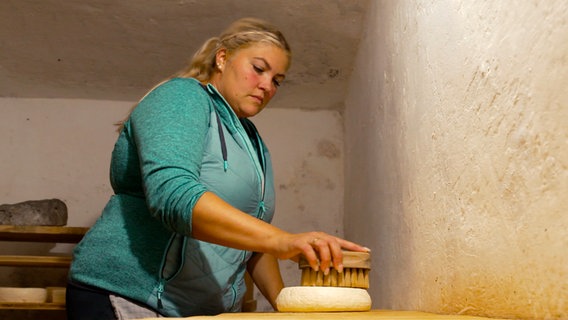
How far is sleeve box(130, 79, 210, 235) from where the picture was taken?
1192mm

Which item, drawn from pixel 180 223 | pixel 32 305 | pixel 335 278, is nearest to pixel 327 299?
pixel 335 278

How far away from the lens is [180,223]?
1194 mm

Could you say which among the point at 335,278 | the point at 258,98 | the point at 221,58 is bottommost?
the point at 335,278

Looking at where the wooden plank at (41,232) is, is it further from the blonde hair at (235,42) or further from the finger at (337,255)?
the finger at (337,255)

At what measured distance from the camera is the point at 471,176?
47.8 inches

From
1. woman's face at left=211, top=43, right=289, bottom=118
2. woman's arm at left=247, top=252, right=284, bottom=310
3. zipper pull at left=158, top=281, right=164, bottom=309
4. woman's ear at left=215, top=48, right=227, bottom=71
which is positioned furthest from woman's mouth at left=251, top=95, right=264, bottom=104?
zipper pull at left=158, top=281, right=164, bottom=309

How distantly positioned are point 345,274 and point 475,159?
312mm

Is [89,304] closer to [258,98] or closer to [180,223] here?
[180,223]

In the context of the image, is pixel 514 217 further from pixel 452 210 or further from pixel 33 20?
pixel 33 20

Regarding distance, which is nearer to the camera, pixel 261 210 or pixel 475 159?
pixel 475 159

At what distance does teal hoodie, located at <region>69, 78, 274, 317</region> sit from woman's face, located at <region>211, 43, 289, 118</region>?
0.18 m

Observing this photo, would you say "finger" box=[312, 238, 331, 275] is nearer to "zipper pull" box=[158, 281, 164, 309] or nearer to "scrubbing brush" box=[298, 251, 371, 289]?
"scrubbing brush" box=[298, 251, 371, 289]

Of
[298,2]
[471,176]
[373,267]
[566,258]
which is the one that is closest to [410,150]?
[471,176]

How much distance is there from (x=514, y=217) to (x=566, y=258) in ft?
0.60
